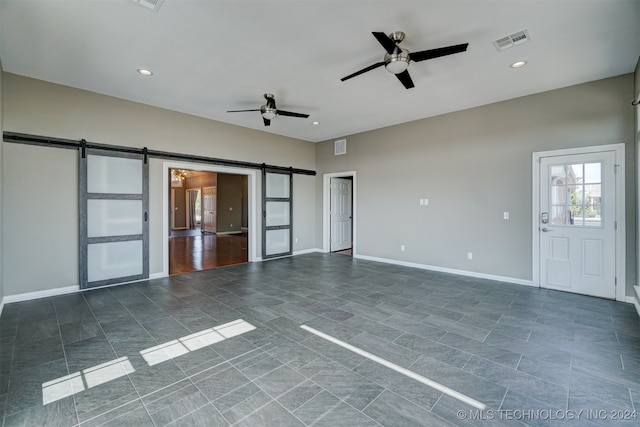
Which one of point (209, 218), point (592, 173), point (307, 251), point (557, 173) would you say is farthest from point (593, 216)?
point (209, 218)

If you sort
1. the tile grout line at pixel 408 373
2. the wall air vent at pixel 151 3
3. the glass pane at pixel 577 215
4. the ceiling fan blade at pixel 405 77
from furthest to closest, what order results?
the glass pane at pixel 577 215 < the ceiling fan blade at pixel 405 77 < the wall air vent at pixel 151 3 < the tile grout line at pixel 408 373

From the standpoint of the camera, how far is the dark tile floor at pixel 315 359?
1881mm

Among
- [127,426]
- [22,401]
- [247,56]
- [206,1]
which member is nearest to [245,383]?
[127,426]

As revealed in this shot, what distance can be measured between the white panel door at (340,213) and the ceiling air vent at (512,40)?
526cm

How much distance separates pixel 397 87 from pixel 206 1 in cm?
287

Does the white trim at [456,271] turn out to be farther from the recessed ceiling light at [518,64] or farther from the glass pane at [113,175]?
the glass pane at [113,175]

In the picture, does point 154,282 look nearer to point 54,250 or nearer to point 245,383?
point 54,250

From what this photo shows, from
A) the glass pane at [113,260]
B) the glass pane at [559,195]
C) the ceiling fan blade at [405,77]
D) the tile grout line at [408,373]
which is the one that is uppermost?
the ceiling fan blade at [405,77]

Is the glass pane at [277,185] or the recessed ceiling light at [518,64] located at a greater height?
the recessed ceiling light at [518,64]

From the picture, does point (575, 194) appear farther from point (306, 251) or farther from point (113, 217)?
point (113, 217)

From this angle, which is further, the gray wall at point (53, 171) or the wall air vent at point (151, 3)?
the gray wall at point (53, 171)

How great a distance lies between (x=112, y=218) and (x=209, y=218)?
9.13m

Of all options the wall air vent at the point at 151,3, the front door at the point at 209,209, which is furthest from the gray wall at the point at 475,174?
the front door at the point at 209,209

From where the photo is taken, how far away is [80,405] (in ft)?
6.36
